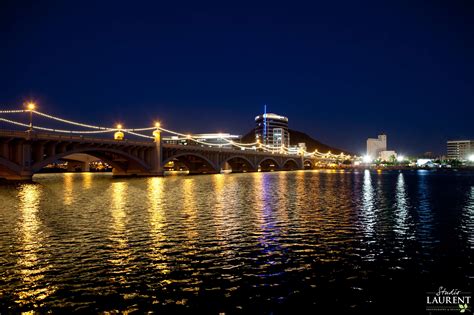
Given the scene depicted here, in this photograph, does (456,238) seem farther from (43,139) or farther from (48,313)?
(43,139)

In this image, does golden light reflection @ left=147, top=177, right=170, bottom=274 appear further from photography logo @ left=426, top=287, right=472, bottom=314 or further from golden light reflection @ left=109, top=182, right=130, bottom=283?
photography logo @ left=426, top=287, right=472, bottom=314

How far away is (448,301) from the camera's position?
11.8 metres

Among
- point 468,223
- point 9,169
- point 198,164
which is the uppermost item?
point 198,164

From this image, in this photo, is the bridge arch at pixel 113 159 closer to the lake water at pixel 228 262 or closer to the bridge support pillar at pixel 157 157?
the bridge support pillar at pixel 157 157

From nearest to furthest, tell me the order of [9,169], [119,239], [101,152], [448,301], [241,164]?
[448,301], [119,239], [9,169], [101,152], [241,164]

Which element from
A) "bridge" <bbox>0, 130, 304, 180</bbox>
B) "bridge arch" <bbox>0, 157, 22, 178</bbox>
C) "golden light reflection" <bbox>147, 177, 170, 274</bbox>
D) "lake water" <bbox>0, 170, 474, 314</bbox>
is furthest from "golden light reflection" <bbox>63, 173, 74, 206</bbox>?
"bridge" <bbox>0, 130, 304, 180</bbox>

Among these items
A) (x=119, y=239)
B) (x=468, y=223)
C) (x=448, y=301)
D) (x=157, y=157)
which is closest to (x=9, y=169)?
(x=157, y=157)

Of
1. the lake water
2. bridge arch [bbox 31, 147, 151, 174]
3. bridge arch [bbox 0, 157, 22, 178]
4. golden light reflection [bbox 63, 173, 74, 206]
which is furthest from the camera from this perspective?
bridge arch [bbox 31, 147, 151, 174]

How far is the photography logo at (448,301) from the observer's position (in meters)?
11.3

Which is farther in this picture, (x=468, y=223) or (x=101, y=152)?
(x=101, y=152)

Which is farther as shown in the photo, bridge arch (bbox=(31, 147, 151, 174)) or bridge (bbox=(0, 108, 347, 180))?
bridge arch (bbox=(31, 147, 151, 174))

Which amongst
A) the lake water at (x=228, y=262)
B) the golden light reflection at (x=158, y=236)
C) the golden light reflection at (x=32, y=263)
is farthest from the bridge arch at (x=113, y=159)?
the golden light reflection at (x=32, y=263)

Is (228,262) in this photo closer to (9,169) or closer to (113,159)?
(9,169)

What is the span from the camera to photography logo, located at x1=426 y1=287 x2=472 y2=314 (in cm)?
1129
